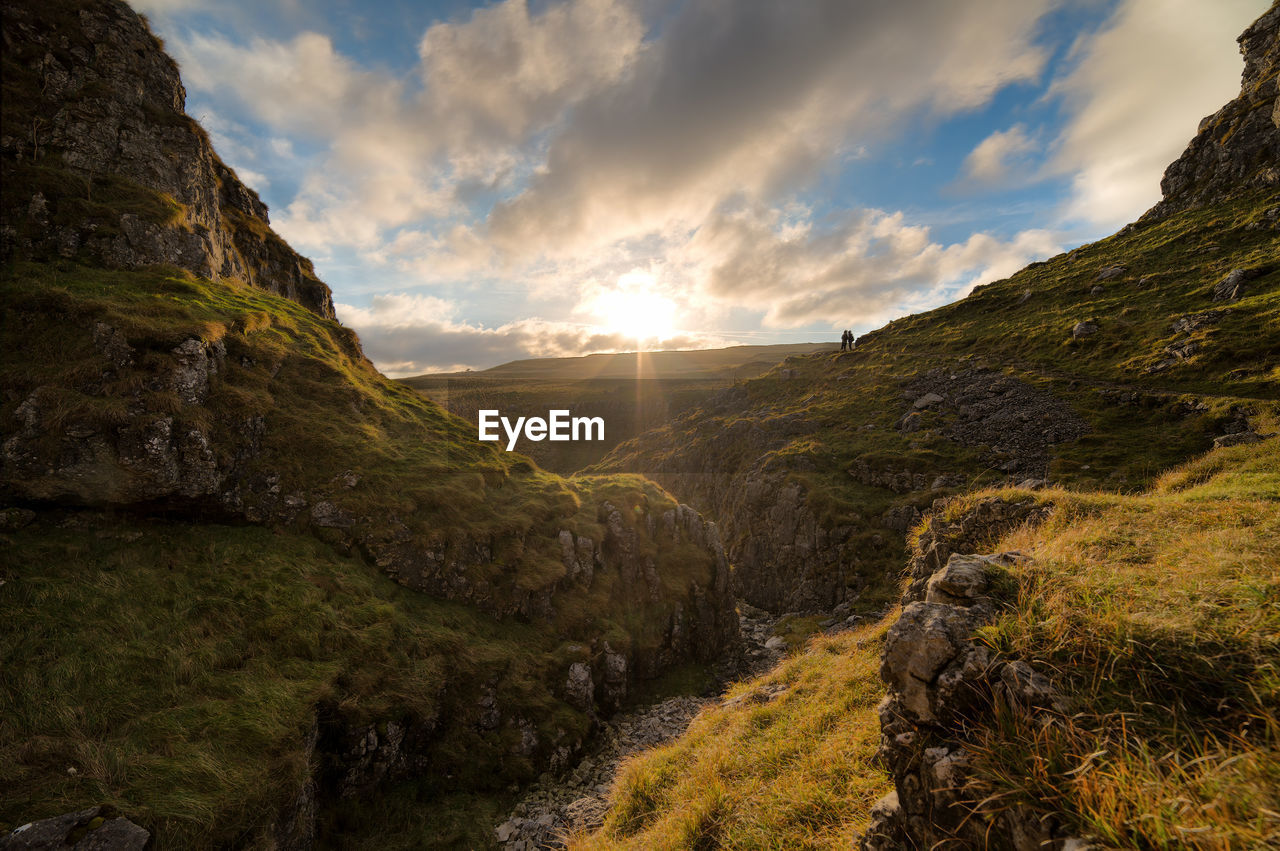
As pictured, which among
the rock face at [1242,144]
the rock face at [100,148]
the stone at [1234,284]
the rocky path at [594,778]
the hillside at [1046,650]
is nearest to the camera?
the hillside at [1046,650]

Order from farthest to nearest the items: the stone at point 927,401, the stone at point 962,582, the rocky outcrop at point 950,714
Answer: the stone at point 927,401 < the stone at point 962,582 < the rocky outcrop at point 950,714

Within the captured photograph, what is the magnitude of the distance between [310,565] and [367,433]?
29.3ft

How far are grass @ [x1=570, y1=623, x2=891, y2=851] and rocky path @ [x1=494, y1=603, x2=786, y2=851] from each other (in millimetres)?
3048

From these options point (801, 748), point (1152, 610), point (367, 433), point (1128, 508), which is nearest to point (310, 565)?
point (367, 433)

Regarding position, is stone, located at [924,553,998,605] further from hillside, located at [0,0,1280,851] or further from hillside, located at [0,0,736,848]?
hillside, located at [0,0,736,848]

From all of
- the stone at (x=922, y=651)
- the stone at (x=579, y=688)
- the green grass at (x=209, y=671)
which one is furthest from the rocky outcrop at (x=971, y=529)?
the green grass at (x=209, y=671)

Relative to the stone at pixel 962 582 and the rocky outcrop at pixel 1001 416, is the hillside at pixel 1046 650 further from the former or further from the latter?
the rocky outcrop at pixel 1001 416

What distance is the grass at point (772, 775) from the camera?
326 inches

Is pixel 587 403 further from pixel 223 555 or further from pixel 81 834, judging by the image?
pixel 81 834

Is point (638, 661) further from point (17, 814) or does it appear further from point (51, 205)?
point (51, 205)

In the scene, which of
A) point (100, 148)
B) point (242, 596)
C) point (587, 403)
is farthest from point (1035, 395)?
point (587, 403)

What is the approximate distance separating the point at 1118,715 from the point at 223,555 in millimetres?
24115

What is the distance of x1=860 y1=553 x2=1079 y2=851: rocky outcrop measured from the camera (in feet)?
16.7

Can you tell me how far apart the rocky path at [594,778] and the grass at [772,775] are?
3.05 meters
